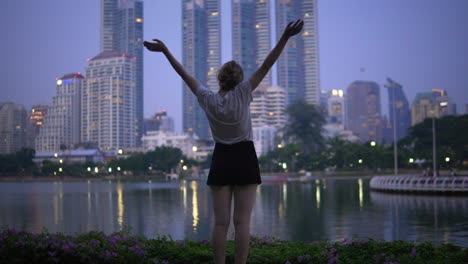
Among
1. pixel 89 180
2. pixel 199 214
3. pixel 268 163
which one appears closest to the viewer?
pixel 199 214

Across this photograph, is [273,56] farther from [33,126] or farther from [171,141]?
[171,141]

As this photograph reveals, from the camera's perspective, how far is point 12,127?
24594mm

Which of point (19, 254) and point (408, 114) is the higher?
point (408, 114)

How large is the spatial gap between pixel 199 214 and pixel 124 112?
180237 millimetres

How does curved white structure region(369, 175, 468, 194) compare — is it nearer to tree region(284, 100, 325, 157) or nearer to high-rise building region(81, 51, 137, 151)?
tree region(284, 100, 325, 157)

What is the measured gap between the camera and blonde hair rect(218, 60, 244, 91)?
4105 mm

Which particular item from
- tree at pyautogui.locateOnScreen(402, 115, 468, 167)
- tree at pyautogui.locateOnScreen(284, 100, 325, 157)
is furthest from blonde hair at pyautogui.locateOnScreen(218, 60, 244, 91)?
tree at pyautogui.locateOnScreen(284, 100, 325, 157)

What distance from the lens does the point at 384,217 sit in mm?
16031

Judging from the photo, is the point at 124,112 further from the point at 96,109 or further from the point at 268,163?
the point at 268,163

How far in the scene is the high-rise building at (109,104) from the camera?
183875 mm

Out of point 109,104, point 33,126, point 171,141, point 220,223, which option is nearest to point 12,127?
point 33,126

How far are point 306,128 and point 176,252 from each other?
380 feet

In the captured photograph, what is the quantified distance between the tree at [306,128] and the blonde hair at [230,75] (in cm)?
11484

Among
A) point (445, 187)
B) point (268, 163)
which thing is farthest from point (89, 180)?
point (445, 187)
